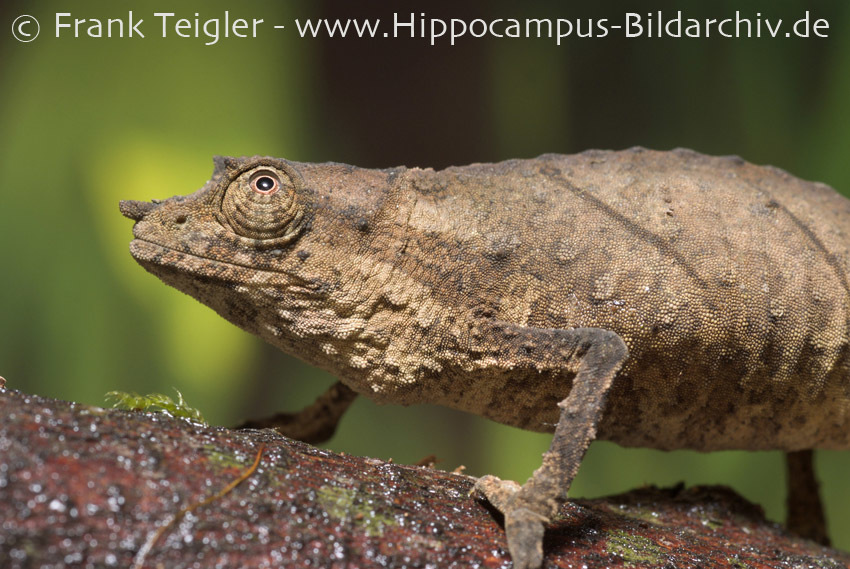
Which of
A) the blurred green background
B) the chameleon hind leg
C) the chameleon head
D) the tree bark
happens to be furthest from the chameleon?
the blurred green background

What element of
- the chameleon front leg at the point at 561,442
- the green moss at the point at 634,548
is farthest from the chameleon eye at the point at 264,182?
the green moss at the point at 634,548

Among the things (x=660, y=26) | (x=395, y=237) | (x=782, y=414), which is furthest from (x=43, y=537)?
(x=660, y=26)

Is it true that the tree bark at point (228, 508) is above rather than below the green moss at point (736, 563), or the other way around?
above

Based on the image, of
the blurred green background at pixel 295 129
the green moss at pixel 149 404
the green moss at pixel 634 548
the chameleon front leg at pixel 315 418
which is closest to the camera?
the green moss at pixel 634 548

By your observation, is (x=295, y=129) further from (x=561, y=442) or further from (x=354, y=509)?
(x=354, y=509)

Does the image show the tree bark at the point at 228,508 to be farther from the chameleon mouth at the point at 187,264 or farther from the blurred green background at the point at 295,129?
the blurred green background at the point at 295,129

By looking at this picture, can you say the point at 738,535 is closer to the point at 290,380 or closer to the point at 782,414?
the point at 782,414

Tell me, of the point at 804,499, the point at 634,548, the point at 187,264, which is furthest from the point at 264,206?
the point at 804,499
